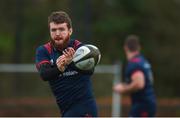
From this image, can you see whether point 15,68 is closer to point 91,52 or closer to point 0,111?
point 0,111

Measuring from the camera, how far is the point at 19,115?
18.0 m

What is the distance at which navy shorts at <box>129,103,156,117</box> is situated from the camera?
37.1 feet

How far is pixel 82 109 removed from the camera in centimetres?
756

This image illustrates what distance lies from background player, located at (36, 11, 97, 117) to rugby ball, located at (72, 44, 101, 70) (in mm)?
125

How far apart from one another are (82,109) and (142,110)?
395cm

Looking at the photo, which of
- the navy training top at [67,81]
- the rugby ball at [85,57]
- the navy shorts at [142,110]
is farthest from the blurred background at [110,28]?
the rugby ball at [85,57]

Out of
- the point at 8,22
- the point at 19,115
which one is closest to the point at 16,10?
the point at 8,22

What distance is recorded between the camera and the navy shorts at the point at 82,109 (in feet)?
24.8

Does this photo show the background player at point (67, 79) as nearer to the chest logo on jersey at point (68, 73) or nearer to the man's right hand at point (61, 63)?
the chest logo on jersey at point (68, 73)

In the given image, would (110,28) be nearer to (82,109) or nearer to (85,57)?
(82,109)

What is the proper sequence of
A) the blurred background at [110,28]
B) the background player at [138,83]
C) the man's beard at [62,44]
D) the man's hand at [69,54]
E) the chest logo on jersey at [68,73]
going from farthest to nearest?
the blurred background at [110,28], the background player at [138,83], the chest logo on jersey at [68,73], the man's beard at [62,44], the man's hand at [69,54]

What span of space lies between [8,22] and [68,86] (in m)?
21.9

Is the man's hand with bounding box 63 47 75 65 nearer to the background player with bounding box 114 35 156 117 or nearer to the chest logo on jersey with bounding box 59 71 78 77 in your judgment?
the chest logo on jersey with bounding box 59 71 78 77

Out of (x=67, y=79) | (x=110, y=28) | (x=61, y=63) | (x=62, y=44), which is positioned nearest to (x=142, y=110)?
(x=67, y=79)
